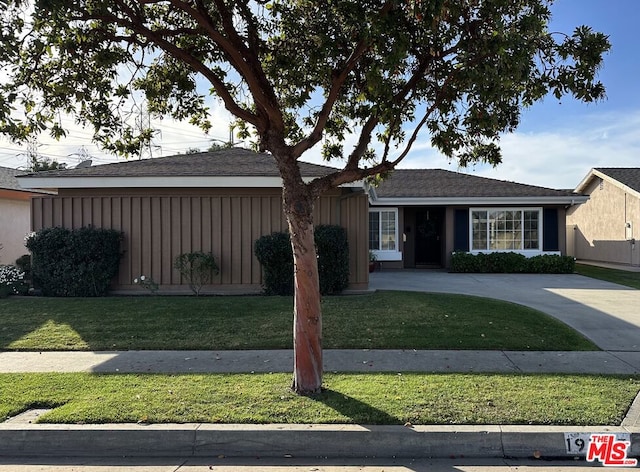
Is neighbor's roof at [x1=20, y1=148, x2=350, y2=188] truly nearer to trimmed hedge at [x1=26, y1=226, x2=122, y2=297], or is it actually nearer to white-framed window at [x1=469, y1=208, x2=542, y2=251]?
trimmed hedge at [x1=26, y1=226, x2=122, y2=297]

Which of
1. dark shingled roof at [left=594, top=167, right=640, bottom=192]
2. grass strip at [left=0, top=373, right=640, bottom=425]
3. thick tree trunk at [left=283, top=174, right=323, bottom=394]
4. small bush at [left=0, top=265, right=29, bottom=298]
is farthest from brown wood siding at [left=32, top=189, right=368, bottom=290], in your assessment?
dark shingled roof at [left=594, top=167, right=640, bottom=192]

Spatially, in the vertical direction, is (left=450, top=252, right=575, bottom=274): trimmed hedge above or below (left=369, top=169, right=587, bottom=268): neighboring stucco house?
below

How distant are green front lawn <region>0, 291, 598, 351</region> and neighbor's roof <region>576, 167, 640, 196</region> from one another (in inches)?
589

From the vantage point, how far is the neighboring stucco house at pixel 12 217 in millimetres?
18156

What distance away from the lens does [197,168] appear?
13.0 m

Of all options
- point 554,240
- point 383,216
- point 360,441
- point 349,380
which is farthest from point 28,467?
point 554,240

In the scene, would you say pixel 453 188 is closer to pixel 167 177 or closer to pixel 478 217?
pixel 478 217

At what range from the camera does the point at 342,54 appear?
6.80 meters

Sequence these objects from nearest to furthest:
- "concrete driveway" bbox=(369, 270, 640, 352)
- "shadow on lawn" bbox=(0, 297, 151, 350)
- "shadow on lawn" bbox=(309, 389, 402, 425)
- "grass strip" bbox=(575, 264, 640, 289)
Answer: "shadow on lawn" bbox=(309, 389, 402, 425) < "shadow on lawn" bbox=(0, 297, 151, 350) < "concrete driveway" bbox=(369, 270, 640, 352) < "grass strip" bbox=(575, 264, 640, 289)

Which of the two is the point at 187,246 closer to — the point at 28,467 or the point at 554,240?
the point at 28,467

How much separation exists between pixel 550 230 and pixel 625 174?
7705 mm

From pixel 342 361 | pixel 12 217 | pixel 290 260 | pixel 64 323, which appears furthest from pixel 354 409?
pixel 12 217

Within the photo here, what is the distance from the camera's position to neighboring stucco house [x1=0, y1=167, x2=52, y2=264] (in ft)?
59.6

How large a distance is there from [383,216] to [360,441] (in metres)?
15.9
